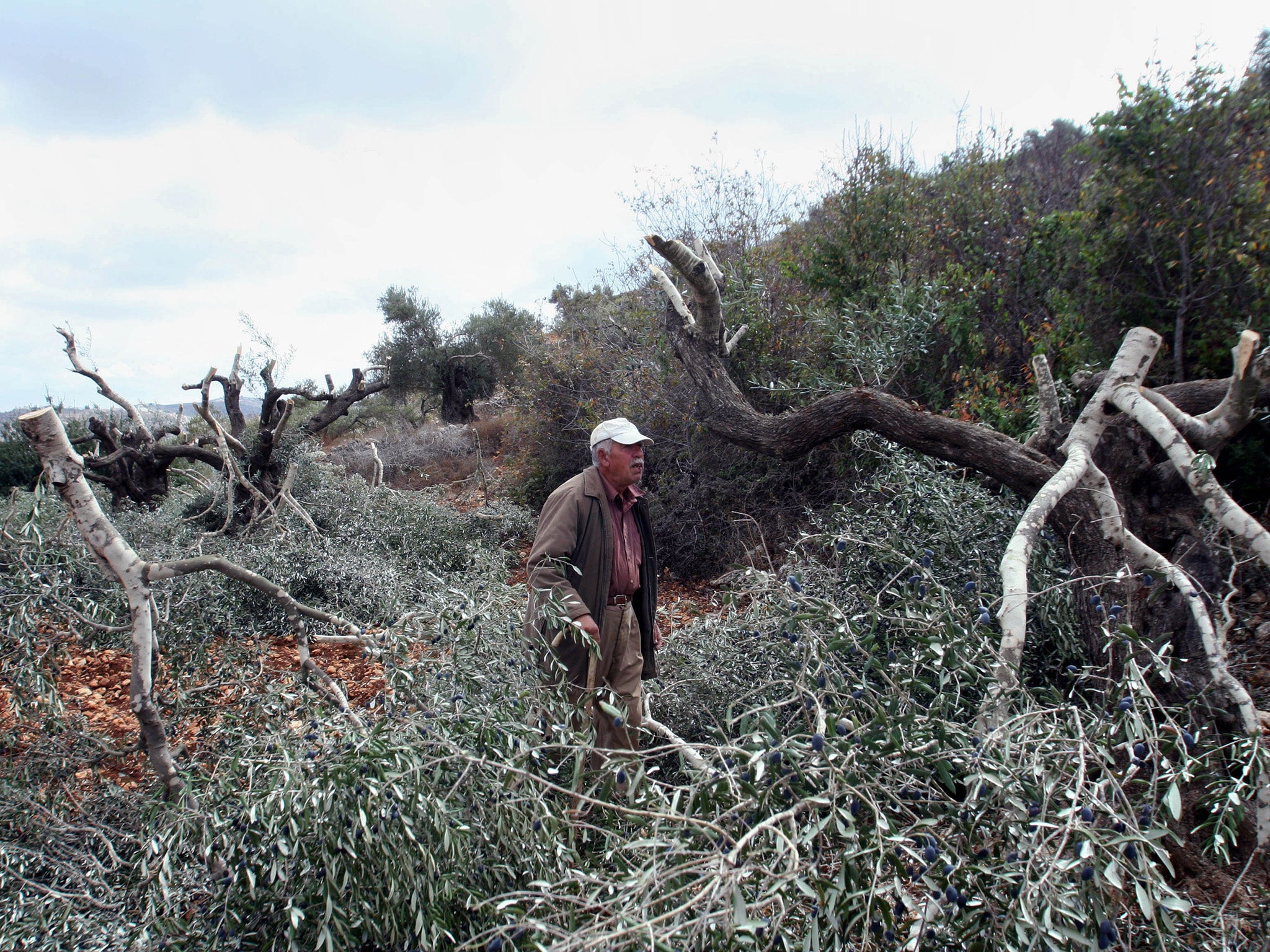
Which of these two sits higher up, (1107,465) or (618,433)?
(618,433)

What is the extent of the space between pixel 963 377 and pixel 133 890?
5.98 metres

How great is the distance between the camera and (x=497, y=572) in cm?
432

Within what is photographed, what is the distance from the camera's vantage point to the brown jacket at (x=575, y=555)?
3.08 m

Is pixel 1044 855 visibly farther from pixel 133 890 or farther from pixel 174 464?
pixel 174 464

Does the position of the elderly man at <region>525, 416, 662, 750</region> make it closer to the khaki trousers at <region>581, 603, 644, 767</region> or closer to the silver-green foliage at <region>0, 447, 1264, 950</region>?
the khaki trousers at <region>581, 603, 644, 767</region>

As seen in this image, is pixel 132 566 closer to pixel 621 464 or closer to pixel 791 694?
pixel 621 464

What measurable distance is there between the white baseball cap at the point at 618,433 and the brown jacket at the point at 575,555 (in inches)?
6.5

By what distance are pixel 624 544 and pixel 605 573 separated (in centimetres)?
22

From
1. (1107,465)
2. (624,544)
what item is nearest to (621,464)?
(624,544)

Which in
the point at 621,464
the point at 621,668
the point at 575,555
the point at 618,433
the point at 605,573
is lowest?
the point at 621,668

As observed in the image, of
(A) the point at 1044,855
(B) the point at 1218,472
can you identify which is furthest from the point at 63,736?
(B) the point at 1218,472

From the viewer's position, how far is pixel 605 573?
3219 mm

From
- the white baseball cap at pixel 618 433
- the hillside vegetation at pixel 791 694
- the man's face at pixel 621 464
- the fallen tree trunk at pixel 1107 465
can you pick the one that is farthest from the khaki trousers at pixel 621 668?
the fallen tree trunk at pixel 1107 465

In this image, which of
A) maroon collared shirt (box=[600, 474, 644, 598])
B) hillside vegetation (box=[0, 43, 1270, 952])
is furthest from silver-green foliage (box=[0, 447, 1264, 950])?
maroon collared shirt (box=[600, 474, 644, 598])
